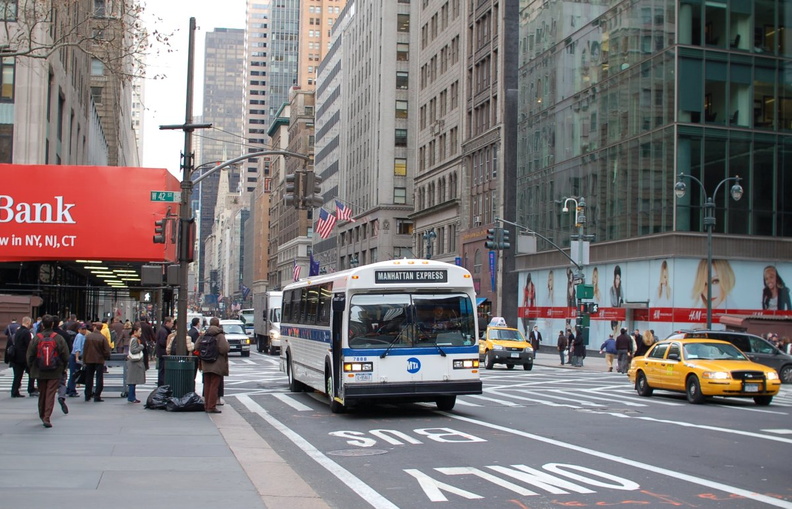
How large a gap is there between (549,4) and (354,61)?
2198 inches

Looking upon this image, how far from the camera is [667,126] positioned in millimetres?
48531

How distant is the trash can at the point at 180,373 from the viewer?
19.9m

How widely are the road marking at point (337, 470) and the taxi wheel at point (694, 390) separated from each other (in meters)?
9.95

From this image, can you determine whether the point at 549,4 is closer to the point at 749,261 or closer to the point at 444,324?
the point at 749,261

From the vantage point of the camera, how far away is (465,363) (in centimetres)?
1873

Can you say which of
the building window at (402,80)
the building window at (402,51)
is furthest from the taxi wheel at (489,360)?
the building window at (402,51)

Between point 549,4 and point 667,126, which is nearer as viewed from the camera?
point 667,126

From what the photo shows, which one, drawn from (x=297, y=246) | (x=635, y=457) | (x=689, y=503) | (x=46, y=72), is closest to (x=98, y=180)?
(x=46, y=72)

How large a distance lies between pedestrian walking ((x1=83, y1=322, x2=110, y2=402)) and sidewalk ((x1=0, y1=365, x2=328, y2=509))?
9.89ft

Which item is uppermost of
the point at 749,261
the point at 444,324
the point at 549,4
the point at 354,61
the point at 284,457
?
the point at 354,61

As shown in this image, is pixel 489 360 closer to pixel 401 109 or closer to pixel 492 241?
pixel 492 241

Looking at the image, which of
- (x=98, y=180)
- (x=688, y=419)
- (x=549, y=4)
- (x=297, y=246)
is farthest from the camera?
(x=297, y=246)

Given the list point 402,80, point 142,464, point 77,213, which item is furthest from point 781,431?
point 402,80

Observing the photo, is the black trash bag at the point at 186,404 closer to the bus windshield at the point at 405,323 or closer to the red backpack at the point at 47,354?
the bus windshield at the point at 405,323
